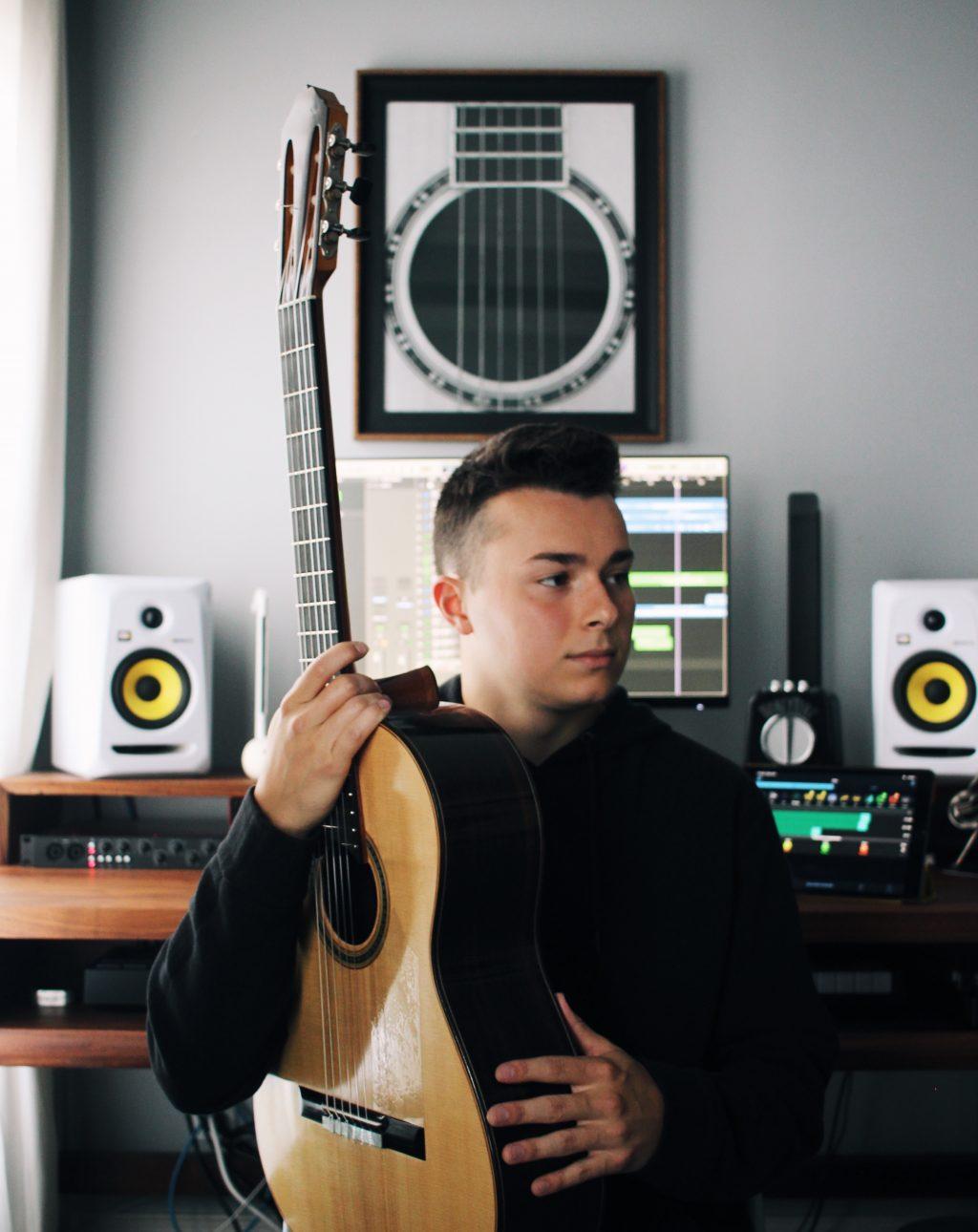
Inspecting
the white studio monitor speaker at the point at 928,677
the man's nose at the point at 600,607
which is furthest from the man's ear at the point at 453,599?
the white studio monitor speaker at the point at 928,677

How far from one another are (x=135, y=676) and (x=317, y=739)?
4.21ft

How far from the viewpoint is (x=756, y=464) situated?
2.51 m

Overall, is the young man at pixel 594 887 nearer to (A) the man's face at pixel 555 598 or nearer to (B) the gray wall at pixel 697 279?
(A) the man's face at pixel 555 598

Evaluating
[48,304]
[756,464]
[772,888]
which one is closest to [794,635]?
[756,464]

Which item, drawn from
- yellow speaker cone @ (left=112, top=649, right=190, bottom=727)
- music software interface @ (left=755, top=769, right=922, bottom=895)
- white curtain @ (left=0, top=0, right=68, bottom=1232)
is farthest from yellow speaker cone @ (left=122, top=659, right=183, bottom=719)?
music software interface @ (left=755, top=769, right=922, bottom=895)

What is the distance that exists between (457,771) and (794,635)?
4.94ft

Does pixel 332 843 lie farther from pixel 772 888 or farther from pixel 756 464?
pixel 756 464

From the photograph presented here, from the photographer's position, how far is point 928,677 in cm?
220

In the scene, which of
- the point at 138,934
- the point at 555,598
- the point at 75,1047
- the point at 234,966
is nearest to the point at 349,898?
the point at 234,966

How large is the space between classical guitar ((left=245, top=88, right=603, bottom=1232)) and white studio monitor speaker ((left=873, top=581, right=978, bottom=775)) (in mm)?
1381

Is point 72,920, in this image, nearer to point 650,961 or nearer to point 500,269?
point 650,961

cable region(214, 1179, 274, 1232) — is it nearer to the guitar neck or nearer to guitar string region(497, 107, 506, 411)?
the guitar neck

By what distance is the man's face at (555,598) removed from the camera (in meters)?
1.16

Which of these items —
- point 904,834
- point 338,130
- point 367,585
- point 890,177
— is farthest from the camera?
point 890,177
